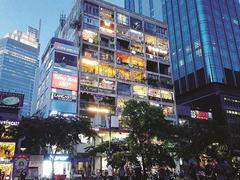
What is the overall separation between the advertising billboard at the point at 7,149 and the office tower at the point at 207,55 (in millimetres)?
51476

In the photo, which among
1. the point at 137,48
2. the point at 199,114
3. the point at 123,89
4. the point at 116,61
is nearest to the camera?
the point at 123,89

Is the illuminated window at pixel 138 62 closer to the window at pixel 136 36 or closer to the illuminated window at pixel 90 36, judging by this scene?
the window at pixel 136 36

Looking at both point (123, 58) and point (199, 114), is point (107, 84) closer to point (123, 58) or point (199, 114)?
point (123, 58)

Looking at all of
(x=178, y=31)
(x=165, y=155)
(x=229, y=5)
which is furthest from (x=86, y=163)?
(x=229, y=5)

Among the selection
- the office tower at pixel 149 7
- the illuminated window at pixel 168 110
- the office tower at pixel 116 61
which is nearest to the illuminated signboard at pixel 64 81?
the office tower at pixel 116 61

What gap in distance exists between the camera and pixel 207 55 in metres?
86.8

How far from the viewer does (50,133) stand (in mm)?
33750

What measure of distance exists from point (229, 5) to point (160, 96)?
58765 millimetres

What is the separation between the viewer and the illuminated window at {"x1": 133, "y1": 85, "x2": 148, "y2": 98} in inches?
2471

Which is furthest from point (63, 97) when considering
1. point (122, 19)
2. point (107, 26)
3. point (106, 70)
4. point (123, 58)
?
point (122, 19)

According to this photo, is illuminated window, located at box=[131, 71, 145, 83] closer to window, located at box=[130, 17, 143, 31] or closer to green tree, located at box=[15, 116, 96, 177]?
window, located at box=[130, 17, 143, 31]

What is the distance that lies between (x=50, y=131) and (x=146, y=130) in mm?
11424

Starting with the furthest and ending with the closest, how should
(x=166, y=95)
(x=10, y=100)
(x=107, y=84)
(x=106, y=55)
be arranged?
(x=166, y=95) < (x=106, y=55) < (x=107, y=84) < (x=10, y=100)

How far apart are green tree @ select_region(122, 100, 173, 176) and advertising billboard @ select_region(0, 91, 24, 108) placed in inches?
979
